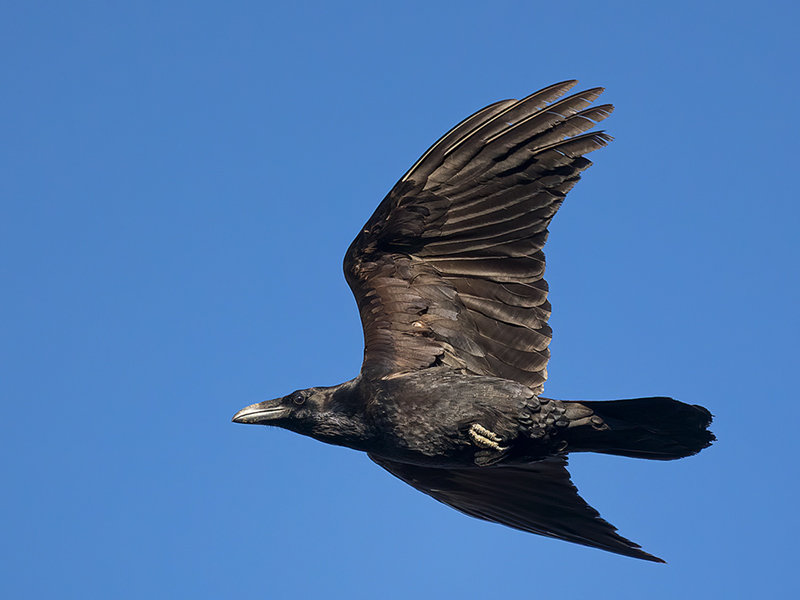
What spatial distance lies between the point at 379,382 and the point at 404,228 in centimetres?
127

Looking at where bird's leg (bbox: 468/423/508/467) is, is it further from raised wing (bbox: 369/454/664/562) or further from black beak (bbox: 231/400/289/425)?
black beak (bbox: 231/400/289/425)

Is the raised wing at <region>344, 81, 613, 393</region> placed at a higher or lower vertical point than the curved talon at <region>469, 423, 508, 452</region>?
higher

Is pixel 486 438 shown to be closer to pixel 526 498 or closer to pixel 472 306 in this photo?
pixel 472 306

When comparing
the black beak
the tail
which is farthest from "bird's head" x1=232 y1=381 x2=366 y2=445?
the tail

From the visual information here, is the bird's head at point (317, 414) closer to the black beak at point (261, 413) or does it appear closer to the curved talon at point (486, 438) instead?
the black beak at point (261, 413)

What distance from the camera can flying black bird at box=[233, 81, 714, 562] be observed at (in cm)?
855

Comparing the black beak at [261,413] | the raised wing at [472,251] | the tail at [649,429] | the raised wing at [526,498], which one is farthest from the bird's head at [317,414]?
the tail at [649,429]

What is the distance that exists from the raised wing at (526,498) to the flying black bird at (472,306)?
7cm

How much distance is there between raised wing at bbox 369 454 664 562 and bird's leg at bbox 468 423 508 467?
788 millimetres

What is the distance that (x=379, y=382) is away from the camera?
8.87 m

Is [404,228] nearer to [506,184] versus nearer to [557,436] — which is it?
[506,184]

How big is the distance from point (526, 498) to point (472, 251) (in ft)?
7.56

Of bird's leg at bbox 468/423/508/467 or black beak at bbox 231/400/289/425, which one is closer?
bird's leg at bbox 468/423/508/467

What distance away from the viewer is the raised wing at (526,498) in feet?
30.4
